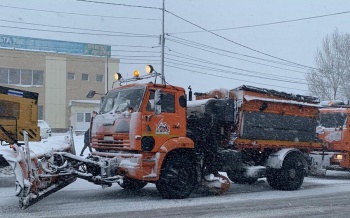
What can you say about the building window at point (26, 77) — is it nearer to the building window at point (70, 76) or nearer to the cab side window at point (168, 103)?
the building window at point (70, 76)

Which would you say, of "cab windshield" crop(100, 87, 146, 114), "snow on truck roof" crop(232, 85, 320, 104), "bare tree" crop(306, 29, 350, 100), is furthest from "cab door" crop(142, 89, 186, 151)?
"bare tree" crop(306, 29, 350, 100)

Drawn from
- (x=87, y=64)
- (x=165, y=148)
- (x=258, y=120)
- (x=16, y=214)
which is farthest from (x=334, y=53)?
(x=16, y=214)

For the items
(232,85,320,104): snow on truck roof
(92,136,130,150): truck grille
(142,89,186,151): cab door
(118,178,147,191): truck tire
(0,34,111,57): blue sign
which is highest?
(0,34,111,57): blue sign

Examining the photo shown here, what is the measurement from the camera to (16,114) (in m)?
14.6

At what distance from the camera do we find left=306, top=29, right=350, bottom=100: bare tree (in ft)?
144

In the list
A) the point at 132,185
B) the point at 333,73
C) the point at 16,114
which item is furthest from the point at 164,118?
the point at 333,73

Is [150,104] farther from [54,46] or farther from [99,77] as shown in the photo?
[54,46]

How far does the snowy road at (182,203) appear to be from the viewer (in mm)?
9359

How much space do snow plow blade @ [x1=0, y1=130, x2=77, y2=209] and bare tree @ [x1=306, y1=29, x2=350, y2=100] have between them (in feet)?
119

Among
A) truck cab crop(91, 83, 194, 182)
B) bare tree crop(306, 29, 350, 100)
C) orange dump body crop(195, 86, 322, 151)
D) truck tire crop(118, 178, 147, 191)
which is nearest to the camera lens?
truck cab crop(91, 83, 194, 182)

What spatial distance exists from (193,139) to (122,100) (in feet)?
6.34

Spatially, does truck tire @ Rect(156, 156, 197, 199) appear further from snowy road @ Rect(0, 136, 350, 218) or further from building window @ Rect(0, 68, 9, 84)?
building window @ Rect(0, 68, 9, 84)

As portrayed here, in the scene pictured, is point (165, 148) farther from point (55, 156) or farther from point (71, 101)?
point (71, 101)

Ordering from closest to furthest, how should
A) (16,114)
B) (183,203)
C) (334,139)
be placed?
(183,203) < (16,114) < (334,139)
